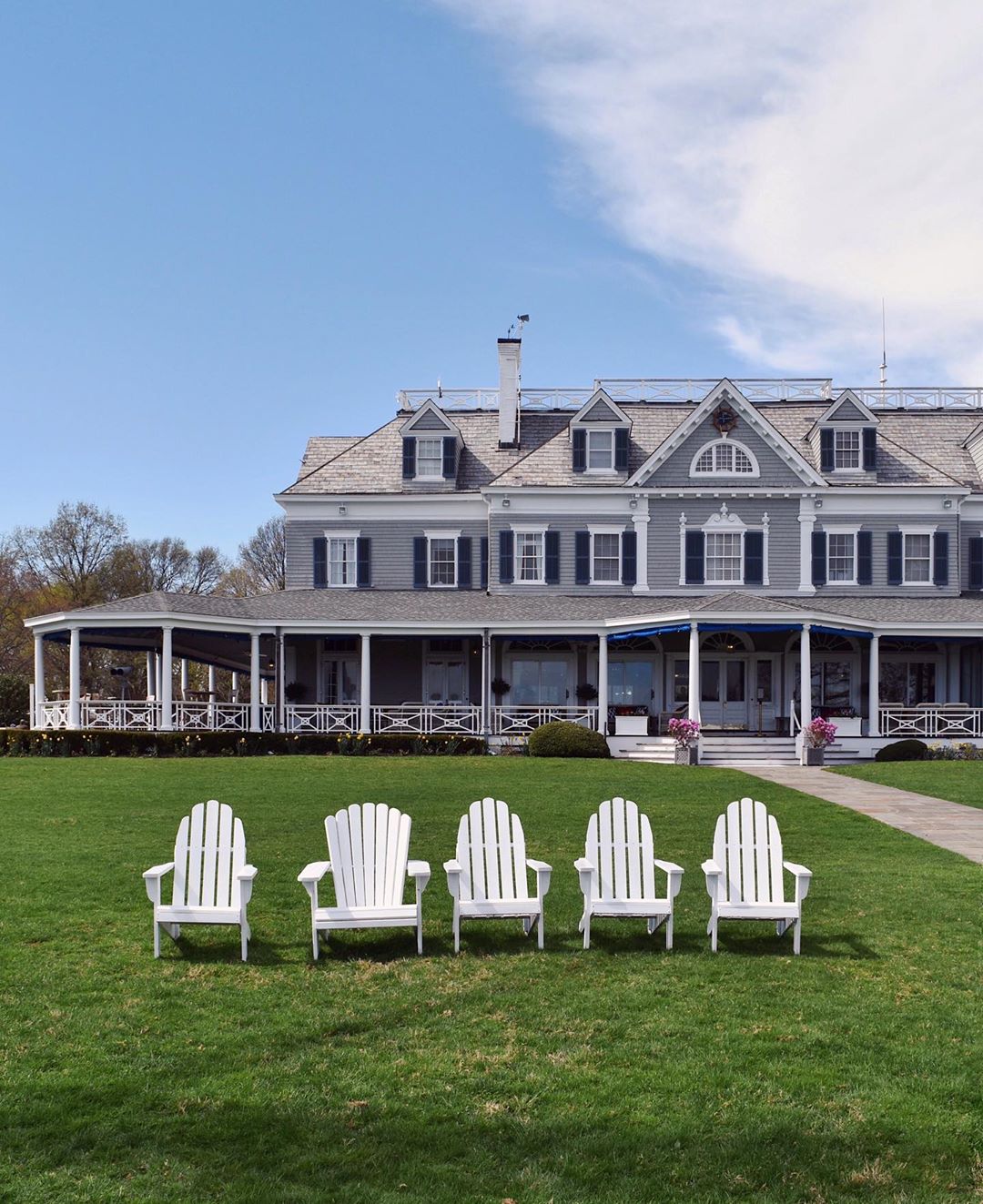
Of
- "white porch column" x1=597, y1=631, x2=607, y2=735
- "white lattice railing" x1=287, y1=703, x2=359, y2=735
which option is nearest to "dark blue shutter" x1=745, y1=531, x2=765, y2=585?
"white porch column" x1=597, y1=631, x2=607, y2=735

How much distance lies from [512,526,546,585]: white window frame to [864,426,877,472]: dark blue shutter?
9.20m

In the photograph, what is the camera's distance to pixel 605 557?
1232 inches

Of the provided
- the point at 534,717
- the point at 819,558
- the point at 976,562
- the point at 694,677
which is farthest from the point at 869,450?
the point at 534,717

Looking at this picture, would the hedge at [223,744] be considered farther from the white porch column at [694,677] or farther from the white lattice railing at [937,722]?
the white lattice railing at [937,722]

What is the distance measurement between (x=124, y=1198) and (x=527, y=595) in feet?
88.8

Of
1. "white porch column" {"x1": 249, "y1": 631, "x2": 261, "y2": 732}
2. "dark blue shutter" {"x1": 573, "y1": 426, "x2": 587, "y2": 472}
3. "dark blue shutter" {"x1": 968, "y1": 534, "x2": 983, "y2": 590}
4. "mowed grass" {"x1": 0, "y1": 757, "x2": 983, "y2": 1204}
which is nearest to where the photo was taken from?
"mowed grass" {"x1": 0, "y1": 757, "x2": 983, "y2": 1204}

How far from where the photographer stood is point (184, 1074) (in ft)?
18.2

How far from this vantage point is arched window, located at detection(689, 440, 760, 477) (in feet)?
101

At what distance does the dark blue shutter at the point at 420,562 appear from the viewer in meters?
32.4

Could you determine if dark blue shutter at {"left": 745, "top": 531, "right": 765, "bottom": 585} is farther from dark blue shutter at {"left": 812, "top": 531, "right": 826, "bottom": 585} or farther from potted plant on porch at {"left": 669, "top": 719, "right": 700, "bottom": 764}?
potted plant on porch at {"left": 669, "top": 719, "right": 700, "bottom": 764}

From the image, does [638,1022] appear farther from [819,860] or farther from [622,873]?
[819,860]

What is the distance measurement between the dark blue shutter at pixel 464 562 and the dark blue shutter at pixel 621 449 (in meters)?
4.72

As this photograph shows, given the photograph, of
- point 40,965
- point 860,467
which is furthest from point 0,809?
point 860,467

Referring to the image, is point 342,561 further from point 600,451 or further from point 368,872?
point 368,872
